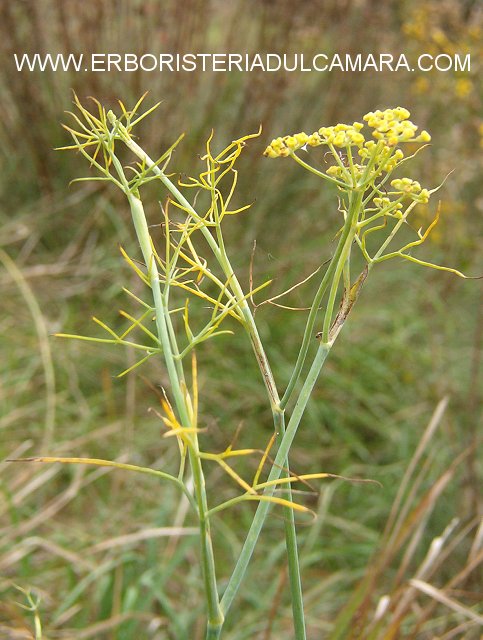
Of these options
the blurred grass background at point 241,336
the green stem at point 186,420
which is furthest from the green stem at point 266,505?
the blurred grass background at point 241,336

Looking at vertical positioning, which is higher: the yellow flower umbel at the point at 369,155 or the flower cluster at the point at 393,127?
the flower cluster at the point at 393,127

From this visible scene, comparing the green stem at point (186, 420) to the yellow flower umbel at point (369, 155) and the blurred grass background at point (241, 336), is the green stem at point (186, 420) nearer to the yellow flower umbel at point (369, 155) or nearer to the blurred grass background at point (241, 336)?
the yellow flower umbel at point (369, 155)

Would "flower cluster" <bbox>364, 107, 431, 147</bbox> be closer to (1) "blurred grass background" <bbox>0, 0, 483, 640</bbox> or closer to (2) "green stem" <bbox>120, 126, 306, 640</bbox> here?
(2) "green stem" <bbox>120, 126, 306, 640</bbox>

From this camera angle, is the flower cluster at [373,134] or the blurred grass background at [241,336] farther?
the blurred grass background at [241,336]

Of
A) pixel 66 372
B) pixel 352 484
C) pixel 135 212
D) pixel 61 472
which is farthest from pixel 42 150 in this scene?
pixel 135 212

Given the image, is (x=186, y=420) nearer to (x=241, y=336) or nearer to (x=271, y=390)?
(x=271, y=390)

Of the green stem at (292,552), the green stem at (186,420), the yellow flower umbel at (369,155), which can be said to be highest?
the yellow flower umbel at (369,155)

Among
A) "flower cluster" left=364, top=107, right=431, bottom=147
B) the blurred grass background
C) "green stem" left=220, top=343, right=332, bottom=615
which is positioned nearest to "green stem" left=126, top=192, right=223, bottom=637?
"green stem" left=220, top=343, right=332, bottom=615

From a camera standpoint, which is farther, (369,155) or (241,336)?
(241,336)

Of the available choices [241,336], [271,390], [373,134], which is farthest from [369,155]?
[241,336]
